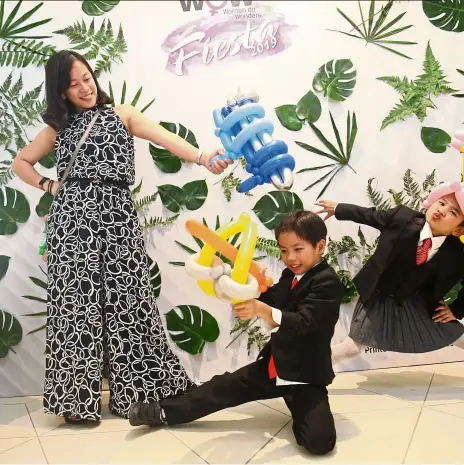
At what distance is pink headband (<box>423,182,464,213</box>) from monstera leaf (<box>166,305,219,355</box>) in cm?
114

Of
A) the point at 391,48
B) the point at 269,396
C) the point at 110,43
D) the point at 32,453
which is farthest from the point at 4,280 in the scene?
the point at 391,48

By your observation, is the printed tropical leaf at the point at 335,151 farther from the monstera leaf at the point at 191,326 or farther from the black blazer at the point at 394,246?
the monstera leaf at the point at 191,326

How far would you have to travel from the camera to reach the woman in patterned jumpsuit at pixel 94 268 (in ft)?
6.64

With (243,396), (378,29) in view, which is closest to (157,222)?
(243,396)

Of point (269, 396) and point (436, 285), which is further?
point (436, 285)

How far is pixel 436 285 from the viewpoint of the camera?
2.25 meters

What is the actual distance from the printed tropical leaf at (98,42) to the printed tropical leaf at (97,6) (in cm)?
4

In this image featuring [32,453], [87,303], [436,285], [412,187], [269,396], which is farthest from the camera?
[412,187]

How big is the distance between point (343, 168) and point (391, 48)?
63 cm

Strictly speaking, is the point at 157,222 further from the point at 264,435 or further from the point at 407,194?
the point at 407,194

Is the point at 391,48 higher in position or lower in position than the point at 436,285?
higher

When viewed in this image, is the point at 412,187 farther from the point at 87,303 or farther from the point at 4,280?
the point at 4,280

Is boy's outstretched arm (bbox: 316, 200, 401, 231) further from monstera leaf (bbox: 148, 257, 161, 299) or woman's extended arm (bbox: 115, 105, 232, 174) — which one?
monstera leaf (bbox: 148, 257, 161, 299)

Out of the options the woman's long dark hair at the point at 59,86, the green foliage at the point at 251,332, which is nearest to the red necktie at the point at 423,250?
the green foliage at the point at 251,332
